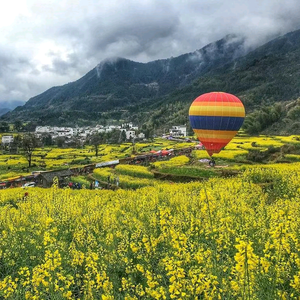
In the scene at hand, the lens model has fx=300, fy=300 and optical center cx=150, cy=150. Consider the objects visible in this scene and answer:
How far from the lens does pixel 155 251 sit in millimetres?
8555

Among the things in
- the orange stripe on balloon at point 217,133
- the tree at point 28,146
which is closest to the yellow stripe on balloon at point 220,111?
the orange stripe on balloon at point 217,133

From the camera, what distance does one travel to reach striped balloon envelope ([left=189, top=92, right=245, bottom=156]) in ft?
104

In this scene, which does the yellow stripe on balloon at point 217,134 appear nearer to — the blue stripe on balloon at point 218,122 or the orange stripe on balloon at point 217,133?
the orange stripe on balloon at point 217,133

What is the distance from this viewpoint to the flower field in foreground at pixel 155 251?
18.3 feet

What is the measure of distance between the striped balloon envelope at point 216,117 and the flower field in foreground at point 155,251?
438 inches

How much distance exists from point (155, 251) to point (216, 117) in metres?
25.1

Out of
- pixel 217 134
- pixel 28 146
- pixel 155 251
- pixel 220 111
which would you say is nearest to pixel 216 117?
pixel 220 111

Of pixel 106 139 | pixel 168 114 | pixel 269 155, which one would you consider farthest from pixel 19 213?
pixel 168 114

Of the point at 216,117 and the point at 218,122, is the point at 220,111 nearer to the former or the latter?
the point at 216,117

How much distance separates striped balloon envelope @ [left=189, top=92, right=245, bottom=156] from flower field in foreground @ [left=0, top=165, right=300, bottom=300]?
11.1 m

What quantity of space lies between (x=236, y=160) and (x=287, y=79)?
164 m

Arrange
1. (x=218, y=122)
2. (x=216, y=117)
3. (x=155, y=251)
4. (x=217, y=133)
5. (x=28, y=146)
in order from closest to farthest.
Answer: (x=155, y=251) → (x=216, y=117) → (x=218, y=122) → (x=217, y=133) → (x=28, y=146)

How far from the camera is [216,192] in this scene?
59.0 ft

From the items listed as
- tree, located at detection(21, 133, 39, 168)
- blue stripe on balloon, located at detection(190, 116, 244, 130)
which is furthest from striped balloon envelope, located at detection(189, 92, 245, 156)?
tree, located at detection(21, 133, 39, 168)
